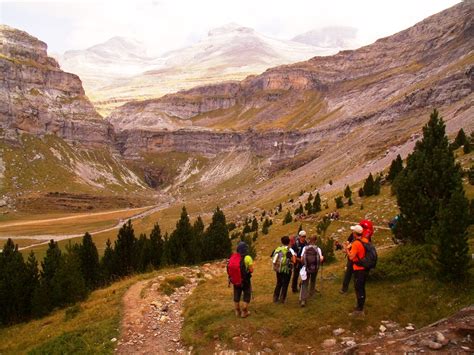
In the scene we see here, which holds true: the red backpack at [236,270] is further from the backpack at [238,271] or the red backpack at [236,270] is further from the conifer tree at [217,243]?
the conifer tree at [217,243]

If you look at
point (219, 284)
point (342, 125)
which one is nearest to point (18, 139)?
point (342, 125)

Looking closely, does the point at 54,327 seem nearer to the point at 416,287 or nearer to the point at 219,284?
the point at 219,284

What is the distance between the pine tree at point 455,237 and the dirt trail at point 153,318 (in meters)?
9.41

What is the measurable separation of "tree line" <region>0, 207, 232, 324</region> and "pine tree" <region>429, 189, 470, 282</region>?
20024mm

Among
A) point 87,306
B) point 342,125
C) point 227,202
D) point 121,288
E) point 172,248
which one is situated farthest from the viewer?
point 342,125

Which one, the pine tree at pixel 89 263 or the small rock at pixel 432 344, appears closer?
the small rock at pixel 432 344

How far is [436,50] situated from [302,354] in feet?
622

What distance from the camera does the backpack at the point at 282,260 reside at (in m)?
15.3

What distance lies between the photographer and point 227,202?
13888 cm

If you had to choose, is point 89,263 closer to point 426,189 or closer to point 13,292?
point 13,292

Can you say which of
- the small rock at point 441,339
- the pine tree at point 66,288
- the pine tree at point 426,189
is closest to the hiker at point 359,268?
the small rock at point 441,339

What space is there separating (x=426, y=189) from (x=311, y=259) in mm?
6894

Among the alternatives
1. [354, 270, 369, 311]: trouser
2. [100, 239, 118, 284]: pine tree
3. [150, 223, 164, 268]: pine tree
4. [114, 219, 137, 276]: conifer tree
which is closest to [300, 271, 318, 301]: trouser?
[354, 270, 369, 311]: trouser

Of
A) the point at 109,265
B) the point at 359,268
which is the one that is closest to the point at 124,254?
the point at 109,265
